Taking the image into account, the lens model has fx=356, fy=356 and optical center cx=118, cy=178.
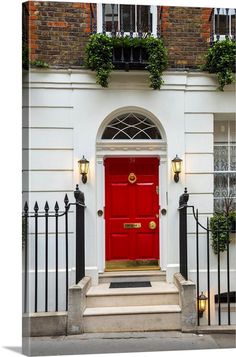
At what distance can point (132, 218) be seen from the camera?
3473 mm

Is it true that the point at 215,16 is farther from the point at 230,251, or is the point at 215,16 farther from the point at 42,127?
the point at 230,251

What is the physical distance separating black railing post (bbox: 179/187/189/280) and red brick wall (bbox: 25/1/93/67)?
1.64 meters

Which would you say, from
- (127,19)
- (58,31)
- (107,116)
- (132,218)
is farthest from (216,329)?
(58,31)

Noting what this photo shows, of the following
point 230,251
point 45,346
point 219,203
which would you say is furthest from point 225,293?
point 45,346

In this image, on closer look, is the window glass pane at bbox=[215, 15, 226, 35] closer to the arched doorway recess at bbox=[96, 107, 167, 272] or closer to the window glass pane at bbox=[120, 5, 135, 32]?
the window glass pane at bbox=[120, 5, 135, 32]

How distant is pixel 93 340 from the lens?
113 inches

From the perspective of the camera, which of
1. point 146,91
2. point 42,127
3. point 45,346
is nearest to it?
point 45,346

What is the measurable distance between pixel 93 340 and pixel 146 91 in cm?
228

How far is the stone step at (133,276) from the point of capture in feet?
11.0

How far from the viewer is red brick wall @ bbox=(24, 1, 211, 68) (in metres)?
3.17

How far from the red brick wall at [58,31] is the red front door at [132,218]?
1263 mm

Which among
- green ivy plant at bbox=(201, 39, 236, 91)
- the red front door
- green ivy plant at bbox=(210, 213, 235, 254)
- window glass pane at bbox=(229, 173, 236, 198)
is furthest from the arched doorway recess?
green ivy plant at bbox=(201, 39, 236, 91)

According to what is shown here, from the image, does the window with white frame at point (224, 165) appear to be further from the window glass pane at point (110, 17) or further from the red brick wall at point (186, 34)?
the window glass pane at point (110, 17)

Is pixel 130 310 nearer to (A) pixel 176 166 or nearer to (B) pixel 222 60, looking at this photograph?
(A) pixel 176 166
